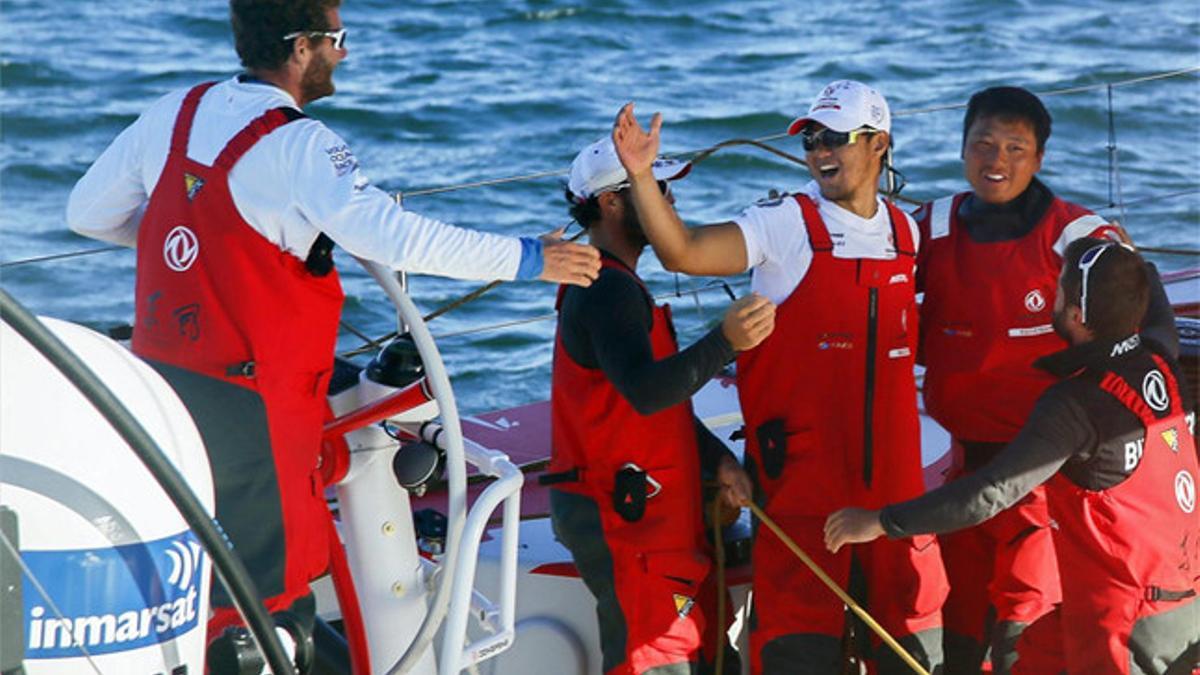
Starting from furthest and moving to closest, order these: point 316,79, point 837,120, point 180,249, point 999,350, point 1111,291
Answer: point 999,350, point 837,120, point 1111,291, point 316,79, point 180,249

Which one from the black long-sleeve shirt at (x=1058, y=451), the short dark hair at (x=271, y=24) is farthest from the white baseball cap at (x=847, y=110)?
the short dark hair at (x=271, y=24)

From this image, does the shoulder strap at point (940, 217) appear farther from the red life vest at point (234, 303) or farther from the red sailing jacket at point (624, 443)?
the red life vest at point (234, 303)

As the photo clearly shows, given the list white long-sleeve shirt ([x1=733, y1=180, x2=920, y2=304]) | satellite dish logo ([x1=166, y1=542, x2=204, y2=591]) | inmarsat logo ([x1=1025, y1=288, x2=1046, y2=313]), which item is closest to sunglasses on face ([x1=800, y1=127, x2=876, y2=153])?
white long-sleeve shirt ([x1=733, y1=180, x2=920, y2=304])

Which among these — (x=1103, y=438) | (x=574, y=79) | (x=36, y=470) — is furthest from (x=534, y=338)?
(x=36, y=470)

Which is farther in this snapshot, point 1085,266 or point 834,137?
point 834,137

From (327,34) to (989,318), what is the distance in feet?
4.58

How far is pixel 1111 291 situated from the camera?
126 inches

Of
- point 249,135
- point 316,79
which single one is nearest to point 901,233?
point 316,79

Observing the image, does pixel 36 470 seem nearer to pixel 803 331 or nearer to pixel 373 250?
pixel 373 250

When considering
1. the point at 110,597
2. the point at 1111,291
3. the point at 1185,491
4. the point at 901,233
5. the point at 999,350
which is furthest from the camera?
the point at 999,350

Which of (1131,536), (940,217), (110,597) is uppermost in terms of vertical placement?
(940,217)

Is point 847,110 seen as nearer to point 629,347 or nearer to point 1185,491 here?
point 629,347

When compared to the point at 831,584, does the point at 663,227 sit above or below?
above

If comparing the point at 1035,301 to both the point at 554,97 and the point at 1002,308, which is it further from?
the point at 554,97
